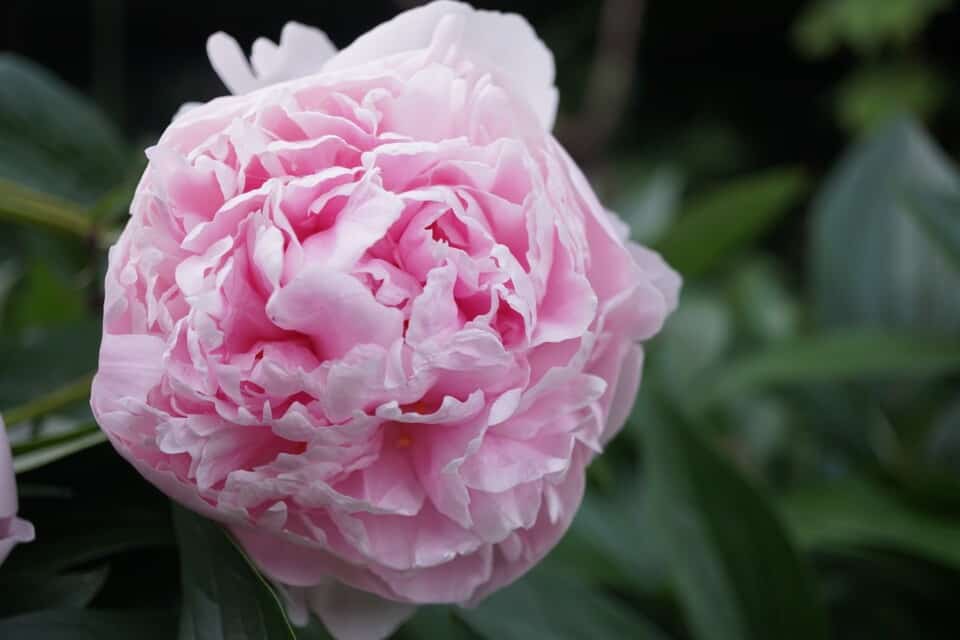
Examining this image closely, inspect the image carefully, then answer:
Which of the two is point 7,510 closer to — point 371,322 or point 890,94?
point 371,322

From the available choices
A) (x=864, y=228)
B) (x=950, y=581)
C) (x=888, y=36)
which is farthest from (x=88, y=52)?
(x=888, y=36)

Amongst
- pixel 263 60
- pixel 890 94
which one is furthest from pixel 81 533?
pixel 890 94

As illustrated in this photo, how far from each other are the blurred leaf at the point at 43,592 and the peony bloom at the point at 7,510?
0.03m

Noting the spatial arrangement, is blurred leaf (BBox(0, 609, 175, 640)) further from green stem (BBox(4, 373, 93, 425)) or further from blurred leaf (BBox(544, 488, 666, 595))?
blurred leaf (BBox(544, 488, 666, 595))

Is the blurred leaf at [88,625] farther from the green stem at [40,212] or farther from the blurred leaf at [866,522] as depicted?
the blurred leaf at [866,522]

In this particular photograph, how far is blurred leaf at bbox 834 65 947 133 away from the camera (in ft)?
7.16

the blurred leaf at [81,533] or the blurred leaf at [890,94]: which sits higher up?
the blurred leaf at [81,533]

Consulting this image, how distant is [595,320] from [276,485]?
7 centimetres

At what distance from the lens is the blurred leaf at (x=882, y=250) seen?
60 cm

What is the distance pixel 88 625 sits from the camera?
22 centimetres

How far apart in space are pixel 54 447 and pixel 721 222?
43 cm

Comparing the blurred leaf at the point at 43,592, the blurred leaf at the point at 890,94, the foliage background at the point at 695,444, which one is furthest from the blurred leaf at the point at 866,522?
the blurred leaf at the point at 890,94

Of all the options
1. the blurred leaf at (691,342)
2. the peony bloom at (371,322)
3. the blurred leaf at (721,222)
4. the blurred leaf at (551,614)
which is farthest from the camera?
the blurred leaf at (691,342)

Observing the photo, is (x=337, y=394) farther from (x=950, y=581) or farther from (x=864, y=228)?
(x=864, y=228)
